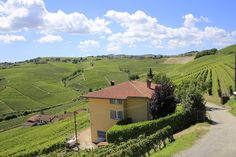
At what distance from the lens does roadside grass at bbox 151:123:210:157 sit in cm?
3131

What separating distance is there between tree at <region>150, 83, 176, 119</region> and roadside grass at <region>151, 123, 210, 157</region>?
5415 millimetres

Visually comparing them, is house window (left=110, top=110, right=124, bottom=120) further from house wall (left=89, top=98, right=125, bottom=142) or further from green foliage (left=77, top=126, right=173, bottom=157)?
green foliage (left=77, top=126, right=173, bottom=157)

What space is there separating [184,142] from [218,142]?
129 inches

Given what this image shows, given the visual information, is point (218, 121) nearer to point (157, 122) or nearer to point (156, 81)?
point (157, 122)

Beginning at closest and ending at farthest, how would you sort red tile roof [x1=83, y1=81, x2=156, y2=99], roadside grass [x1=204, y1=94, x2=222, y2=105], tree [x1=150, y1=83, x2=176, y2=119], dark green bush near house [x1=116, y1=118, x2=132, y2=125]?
tree [x1=150, y1=83, x2=176, y2=119]
dark green bush near house [x1=116, y1=118, x2=132, y2=125]
red tile roof [x1=83, y1=81, x2=156, y2=99]
roadside grass [x1=204, y1=94, x2=222, y2=105]

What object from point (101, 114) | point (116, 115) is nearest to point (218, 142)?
point (116, 115)

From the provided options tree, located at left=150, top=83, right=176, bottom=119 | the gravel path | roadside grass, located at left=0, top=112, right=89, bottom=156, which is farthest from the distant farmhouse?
the gravel path

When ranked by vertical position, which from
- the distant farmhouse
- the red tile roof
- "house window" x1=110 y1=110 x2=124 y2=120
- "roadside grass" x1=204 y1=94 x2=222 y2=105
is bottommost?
the distant farmhouse

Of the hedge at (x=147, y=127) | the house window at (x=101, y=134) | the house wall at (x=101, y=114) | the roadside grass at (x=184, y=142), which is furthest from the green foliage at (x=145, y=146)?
the house window at (x=101, y=134)

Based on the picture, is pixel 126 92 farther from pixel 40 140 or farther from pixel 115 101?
pixel 40 140

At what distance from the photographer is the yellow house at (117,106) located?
50250 mm

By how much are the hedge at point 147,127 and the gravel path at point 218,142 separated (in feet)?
12.5

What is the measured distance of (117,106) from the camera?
51.2 meters

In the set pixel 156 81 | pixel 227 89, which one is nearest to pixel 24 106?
pixel 156 81
